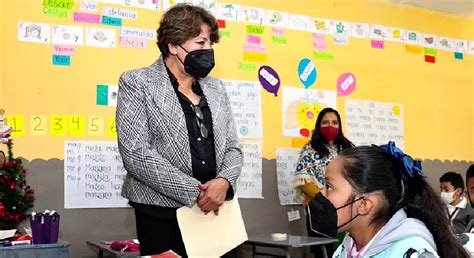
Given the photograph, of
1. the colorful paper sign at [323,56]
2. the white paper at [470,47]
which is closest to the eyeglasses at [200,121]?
the colorful paper sign at [323,56]

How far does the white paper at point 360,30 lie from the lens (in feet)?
16.7

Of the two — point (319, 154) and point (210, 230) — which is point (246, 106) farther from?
point (210, 230)

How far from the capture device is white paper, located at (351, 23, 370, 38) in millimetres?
5102

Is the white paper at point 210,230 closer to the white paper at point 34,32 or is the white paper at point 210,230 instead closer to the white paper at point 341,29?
the white paper at point 34,32

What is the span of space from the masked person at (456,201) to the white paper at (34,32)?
290 cm

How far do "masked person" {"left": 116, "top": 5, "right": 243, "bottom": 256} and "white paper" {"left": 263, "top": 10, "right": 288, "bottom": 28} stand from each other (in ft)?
8.13

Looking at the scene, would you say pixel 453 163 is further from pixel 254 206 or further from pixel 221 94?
pixel 221 94

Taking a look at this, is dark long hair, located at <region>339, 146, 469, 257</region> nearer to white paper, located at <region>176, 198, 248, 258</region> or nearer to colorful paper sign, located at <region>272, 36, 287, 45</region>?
white paper, located at <region>176, 198, 248, 258</region>

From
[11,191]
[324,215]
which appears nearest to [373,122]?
[11,191]

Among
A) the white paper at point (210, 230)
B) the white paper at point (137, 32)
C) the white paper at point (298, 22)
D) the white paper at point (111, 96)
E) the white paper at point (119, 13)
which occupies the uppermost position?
the white paper at point (298, 22)

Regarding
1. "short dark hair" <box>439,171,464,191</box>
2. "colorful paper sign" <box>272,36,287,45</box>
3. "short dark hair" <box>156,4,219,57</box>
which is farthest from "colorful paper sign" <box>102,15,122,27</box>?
"short dark hair" <box>439,171,464,191</box>

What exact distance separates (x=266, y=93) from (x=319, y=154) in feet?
2.37

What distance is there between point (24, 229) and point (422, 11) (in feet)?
13.3

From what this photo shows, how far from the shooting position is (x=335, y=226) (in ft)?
5.43
